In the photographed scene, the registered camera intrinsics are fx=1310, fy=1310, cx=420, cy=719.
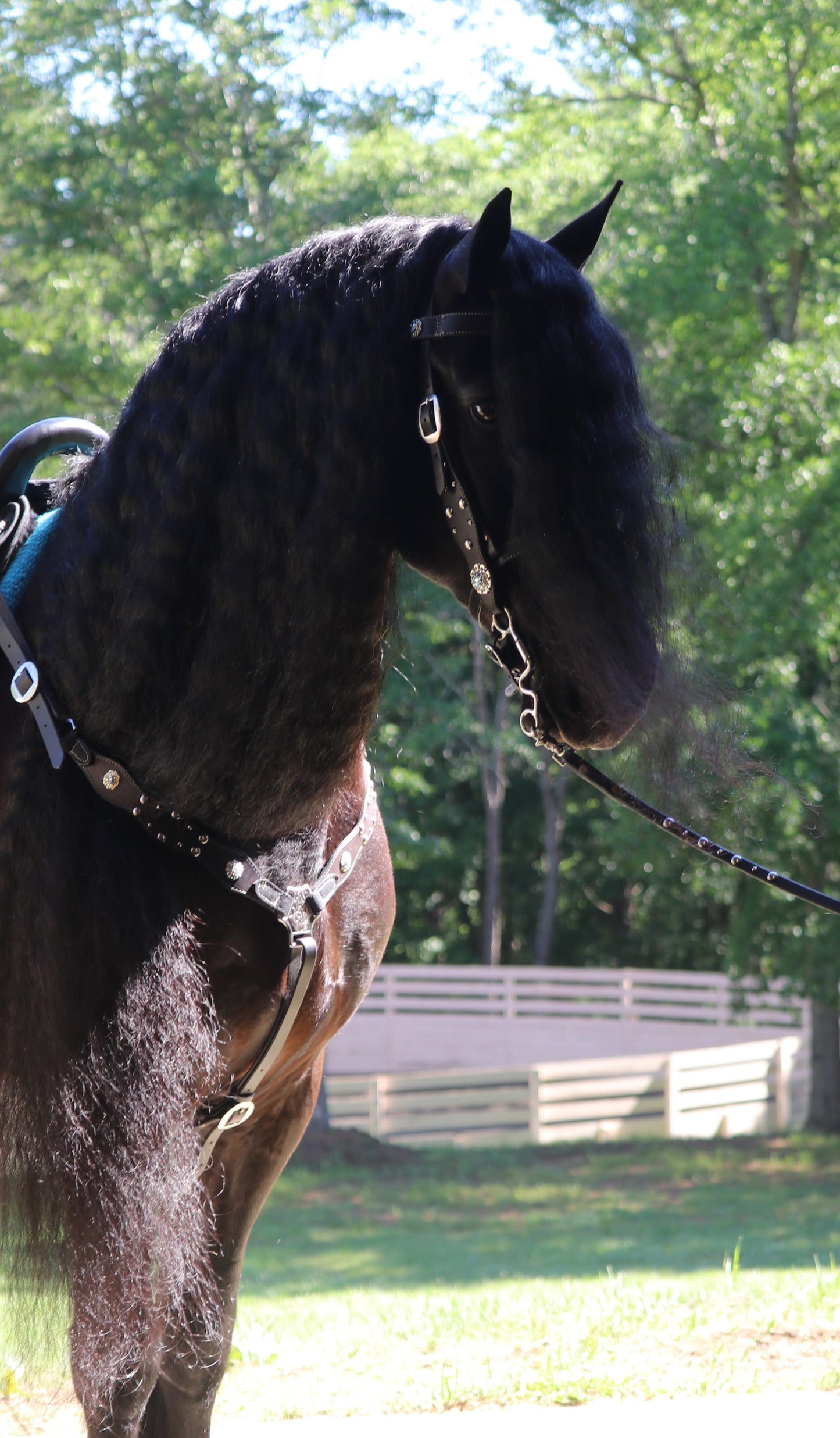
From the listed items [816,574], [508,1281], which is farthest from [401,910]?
[508,1281]

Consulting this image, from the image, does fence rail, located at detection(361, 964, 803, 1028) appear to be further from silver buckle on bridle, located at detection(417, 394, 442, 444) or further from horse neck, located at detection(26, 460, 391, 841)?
silver buckle on bridle, located at detection(417, 394, 442, 444)

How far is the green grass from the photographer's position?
3734 millimetres

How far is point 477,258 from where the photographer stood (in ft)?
5.33

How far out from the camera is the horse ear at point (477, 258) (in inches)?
62.8

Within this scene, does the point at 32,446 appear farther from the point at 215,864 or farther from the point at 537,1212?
the point at 537,1212

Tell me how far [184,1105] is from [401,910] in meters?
21.3

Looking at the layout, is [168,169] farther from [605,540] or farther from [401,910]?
[401,910]

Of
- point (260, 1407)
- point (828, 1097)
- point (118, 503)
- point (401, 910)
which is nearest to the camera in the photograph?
point (118, 503)

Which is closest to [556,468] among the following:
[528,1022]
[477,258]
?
[477,258]

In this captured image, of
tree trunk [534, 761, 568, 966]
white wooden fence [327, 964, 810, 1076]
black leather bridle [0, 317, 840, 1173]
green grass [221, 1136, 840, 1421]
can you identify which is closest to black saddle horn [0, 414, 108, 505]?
black leather bridle [0, 317, 840, 1173]

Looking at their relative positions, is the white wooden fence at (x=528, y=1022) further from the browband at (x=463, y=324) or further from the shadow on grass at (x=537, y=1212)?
the browband at (x=463, y=324)

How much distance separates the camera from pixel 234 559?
1.77 metres

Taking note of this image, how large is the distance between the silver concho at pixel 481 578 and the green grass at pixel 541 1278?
276 cm

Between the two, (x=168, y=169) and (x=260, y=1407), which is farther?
(x=168, y=169)
